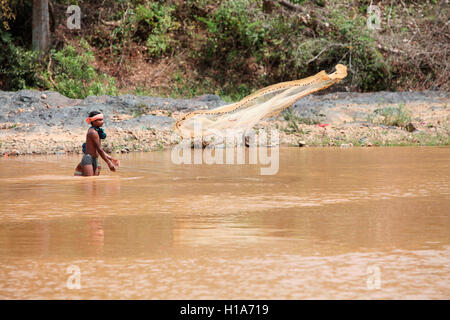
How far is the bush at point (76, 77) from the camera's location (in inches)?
805

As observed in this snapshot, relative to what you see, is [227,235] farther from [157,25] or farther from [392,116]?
[157,25]

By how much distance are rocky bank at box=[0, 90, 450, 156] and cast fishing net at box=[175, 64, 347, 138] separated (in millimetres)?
2630

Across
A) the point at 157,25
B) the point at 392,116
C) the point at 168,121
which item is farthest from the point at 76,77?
the point at 392,116

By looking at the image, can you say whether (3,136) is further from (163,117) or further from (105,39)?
(105,39)

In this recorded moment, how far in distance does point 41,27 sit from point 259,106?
39.4 feet

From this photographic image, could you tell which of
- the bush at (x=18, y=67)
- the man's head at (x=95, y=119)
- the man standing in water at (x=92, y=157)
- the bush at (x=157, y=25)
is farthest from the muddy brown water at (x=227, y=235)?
the bush at (x=157, y=25)

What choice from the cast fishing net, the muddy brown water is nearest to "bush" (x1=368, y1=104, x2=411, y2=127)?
the cast fishing net

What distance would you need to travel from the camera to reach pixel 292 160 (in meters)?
12.1

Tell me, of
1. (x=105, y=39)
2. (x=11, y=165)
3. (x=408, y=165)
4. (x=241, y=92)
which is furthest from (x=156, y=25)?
(x=408, y=165)

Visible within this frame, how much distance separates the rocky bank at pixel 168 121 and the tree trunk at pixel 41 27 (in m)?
3.74

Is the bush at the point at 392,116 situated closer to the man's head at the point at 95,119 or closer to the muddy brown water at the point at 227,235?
the muddy brown water at the point at 227,235

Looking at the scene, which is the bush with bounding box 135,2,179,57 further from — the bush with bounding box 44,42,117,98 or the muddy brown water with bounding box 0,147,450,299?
the muddy brown water with bounding box 0,147,450,299

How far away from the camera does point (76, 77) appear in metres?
21.4
